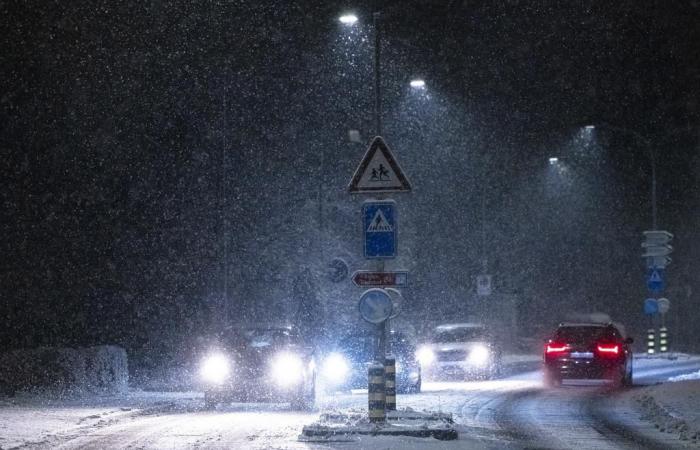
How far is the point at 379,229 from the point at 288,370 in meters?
6.97

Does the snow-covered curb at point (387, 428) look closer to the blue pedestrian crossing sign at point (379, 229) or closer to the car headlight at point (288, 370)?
the blue pedestrian crossing sign at point (379, 229)

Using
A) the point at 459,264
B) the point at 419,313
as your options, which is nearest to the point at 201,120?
the point at 419,313

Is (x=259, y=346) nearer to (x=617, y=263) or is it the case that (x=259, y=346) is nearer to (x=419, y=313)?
(x=419, y=313)

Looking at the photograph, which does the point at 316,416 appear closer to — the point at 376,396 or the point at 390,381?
the point at 390,381

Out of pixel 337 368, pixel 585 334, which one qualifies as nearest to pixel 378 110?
pixel 337 368

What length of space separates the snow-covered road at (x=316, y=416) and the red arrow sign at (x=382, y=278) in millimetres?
2176

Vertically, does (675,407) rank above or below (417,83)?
below

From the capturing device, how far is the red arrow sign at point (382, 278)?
15.3 meters

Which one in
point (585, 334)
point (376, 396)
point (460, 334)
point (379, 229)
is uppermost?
point (379, 229)

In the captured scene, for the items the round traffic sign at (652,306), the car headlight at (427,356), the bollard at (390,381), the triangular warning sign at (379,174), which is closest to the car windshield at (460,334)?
the car headlight at (427,356)

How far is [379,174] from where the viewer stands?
1517cm

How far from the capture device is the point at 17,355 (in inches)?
890

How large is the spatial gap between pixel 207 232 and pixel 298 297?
5641mm

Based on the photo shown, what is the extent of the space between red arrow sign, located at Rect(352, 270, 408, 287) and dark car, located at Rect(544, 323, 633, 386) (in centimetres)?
1248
